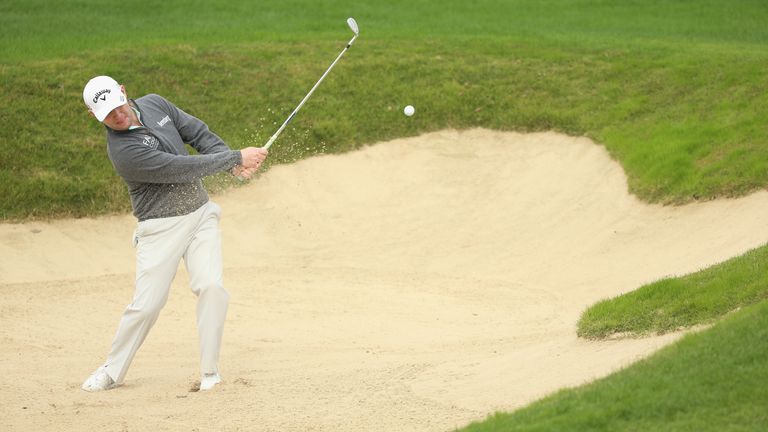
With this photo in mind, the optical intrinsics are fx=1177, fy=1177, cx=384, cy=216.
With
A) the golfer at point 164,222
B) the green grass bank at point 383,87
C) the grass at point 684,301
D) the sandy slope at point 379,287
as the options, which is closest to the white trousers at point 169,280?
the golfer at point 164,222

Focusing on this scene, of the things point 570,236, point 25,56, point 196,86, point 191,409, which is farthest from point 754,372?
point 25,56

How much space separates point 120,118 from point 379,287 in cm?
532

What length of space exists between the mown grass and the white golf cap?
382cm

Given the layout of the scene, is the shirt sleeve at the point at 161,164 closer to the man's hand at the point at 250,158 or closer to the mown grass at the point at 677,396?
the man's hand at the point at 250,158

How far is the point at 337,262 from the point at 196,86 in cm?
474

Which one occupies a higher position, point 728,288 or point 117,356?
point 728,288

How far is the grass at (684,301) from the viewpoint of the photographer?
9500 mm

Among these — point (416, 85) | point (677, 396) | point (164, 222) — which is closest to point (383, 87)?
point (416, 85)

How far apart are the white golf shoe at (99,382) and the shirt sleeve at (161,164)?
1643mm

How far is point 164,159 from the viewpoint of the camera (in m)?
9.38

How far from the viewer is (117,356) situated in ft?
32.0

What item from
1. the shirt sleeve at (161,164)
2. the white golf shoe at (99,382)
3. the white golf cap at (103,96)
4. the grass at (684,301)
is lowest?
the white golf shoe at (99,382)

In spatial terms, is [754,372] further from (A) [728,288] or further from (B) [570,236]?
(B) [570,236]

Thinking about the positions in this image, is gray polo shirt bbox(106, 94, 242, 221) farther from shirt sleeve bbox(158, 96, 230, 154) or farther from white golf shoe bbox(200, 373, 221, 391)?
white golf shoe bbox(200, 373, 221, 391)
